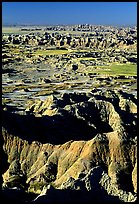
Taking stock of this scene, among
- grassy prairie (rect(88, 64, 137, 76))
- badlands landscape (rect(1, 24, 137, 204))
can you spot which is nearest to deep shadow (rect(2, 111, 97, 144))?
badlands landscape (rect(1, 24, 137, 204))

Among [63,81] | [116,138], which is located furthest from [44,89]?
[116,138]

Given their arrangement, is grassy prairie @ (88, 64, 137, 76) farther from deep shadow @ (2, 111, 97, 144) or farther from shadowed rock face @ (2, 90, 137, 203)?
deep shadow @ (2, 111, 97, 144)

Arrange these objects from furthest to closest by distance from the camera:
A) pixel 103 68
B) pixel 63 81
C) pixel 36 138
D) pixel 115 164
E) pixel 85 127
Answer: pixel 103 68 < pixel 63 81 < pixel 85 127 < pixel 36 138 < pixel 115 164

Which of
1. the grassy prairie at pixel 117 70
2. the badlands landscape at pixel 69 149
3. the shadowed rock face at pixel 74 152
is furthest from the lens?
the grassy prairie at pixel 117 70

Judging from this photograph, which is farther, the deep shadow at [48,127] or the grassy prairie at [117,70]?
the grassy prairie at [117,70]

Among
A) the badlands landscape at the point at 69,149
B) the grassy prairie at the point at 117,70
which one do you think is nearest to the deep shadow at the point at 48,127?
the badlands landscape at the point at 69,149

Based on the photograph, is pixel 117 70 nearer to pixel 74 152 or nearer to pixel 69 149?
pixel 69 149

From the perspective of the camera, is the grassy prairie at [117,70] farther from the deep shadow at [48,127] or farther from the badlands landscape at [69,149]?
the deep shadow at [48,127]

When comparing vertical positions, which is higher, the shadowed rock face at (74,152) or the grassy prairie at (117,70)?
the grassy prairie at (117,70)

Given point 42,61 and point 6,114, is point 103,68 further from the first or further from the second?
point 6,114
